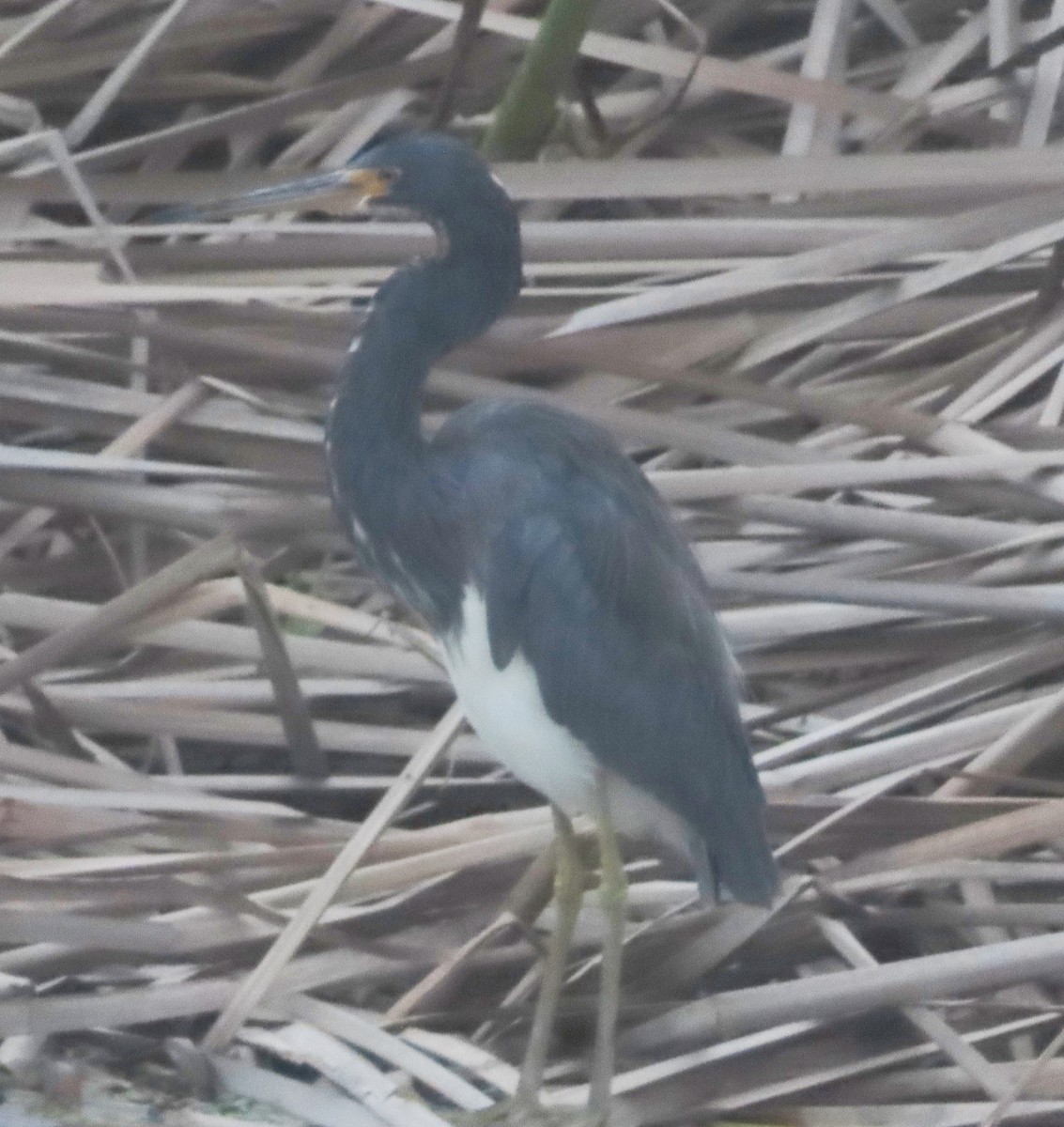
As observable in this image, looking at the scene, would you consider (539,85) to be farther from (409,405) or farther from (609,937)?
(609,937)

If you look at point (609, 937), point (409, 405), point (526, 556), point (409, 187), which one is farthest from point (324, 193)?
point (609, 937)

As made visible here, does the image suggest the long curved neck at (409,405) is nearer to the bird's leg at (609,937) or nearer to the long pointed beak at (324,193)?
the long pointed beak at (324,193)

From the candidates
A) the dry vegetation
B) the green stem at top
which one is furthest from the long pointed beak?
the green stem at top

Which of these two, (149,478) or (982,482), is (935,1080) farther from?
(149,478)

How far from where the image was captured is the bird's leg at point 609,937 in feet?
7.68

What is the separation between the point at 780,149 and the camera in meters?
3.56

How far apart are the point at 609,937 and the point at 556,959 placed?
0.06 meters

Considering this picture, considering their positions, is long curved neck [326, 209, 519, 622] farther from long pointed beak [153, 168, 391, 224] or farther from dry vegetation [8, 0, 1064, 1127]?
dry vegetation [8, 0, 1064, 1127]

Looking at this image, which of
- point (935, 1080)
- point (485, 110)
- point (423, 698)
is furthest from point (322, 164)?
point (935, 1080)

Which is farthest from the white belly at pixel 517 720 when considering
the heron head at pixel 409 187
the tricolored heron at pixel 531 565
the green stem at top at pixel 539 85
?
the green stem at top at pixel 539 85

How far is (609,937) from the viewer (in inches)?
95.9

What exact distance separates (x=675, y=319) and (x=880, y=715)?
70 centimetres

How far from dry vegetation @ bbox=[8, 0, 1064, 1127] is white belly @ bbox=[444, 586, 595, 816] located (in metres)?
0.17

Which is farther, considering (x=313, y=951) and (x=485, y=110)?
(x=485, y=110)
